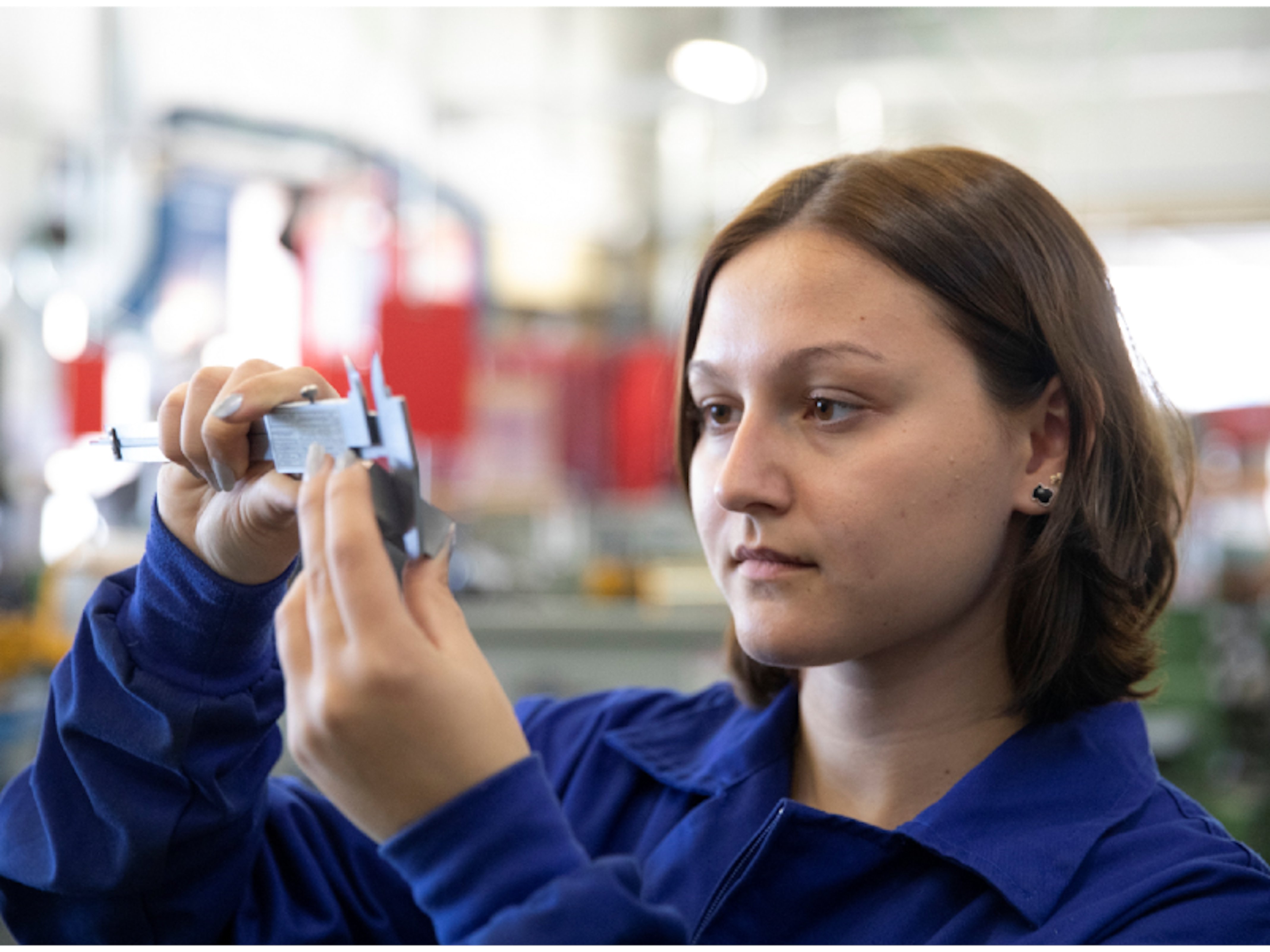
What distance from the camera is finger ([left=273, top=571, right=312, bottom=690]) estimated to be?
0.68 m

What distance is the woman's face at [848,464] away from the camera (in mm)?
918

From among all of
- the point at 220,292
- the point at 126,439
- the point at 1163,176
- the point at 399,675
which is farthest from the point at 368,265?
the point at 1163,176

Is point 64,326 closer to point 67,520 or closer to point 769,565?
point 67,520

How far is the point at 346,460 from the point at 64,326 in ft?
22.7

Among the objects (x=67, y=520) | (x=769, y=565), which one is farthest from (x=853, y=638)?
(x=67, y=520)

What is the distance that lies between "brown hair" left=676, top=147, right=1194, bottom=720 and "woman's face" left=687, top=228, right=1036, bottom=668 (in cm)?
3

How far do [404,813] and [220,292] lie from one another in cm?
547

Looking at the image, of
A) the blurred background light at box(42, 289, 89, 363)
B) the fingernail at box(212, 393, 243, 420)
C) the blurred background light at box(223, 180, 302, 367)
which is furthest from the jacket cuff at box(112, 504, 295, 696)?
the blurred background light at box(42, 289, 89, 363)

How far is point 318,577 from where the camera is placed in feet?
2.25

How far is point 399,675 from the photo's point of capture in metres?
0.65

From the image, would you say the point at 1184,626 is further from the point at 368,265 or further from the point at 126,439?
the point at 126,439

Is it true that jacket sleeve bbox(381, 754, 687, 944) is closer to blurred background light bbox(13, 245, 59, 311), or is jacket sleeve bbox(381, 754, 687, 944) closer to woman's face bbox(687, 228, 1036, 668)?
woman's face bbox(687, 228, 1036, 668)

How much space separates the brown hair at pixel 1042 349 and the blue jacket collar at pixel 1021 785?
0.05 meters

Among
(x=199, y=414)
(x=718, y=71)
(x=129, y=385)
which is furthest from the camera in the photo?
(x=718, y=71)
